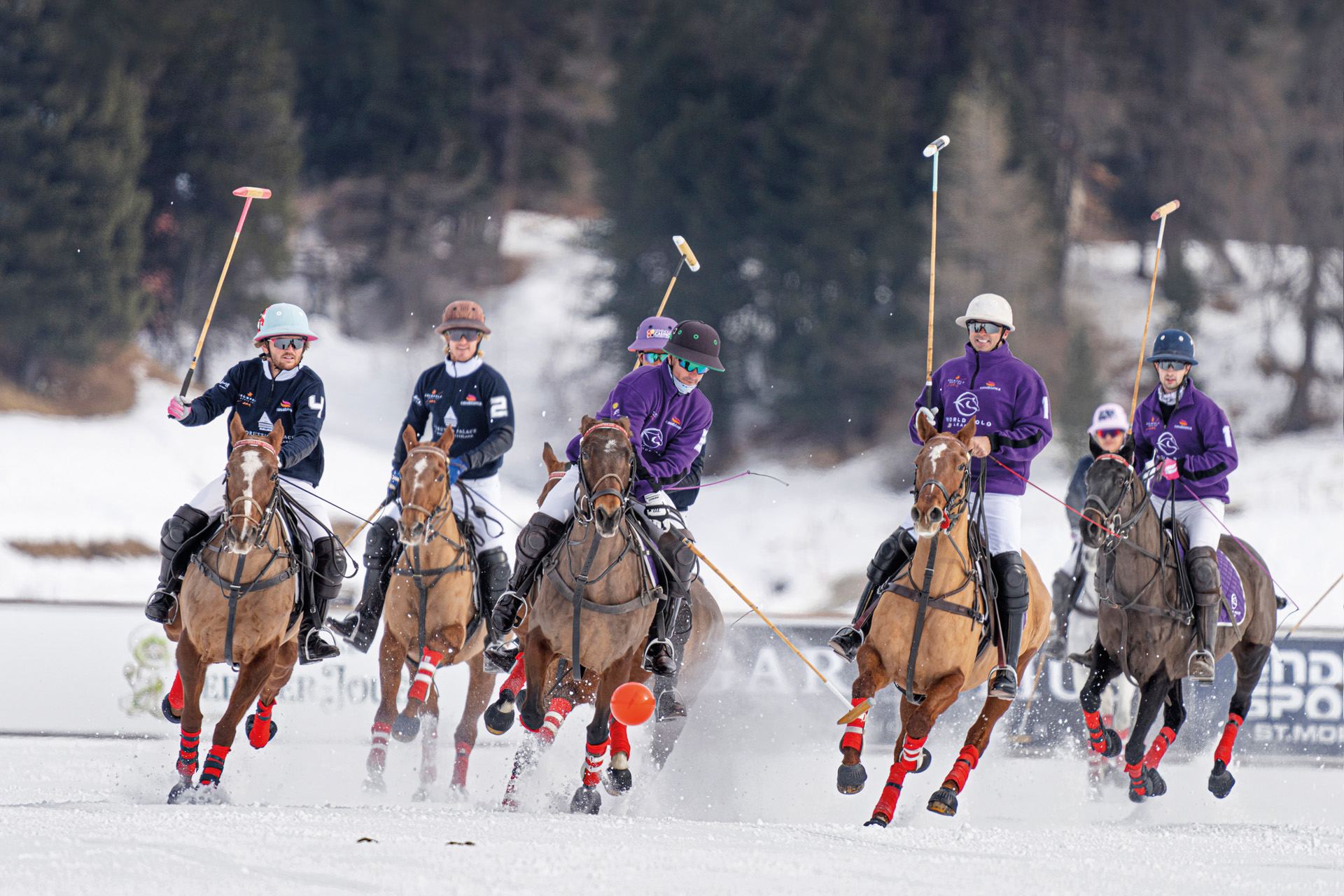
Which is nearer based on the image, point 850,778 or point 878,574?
point 850,778

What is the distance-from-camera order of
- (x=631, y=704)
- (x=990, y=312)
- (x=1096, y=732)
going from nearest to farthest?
(x=631, y=704) → (x=990, y=312) → (x=1096, y=732)

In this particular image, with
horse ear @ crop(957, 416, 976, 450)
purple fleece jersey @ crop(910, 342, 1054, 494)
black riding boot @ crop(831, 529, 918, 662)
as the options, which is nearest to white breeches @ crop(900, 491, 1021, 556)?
purple fleece jersey @ crop(910, 342, 1054, 494)

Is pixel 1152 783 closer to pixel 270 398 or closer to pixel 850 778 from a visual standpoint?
pixel 850 778

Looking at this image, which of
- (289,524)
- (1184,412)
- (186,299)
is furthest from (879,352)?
(289,524)

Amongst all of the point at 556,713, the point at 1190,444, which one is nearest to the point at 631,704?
the point at 556,713

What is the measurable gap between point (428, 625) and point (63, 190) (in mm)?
19531

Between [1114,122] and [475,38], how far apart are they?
1470 centimetres

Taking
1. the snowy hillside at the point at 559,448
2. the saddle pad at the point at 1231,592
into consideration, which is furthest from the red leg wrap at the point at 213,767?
the snowy hillside at the point at 559,448

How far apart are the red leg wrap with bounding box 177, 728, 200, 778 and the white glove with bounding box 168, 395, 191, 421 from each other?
5.29 feet

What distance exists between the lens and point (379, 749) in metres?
8.62

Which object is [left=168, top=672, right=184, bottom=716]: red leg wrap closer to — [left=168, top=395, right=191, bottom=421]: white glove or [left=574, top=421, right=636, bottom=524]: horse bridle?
[left=168, top=395, right=191, bottom=421]: white glove

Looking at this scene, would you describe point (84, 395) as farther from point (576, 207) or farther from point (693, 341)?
point (693, 341)

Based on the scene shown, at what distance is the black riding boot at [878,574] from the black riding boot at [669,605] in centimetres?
85

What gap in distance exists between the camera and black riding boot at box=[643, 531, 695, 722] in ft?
24.3
